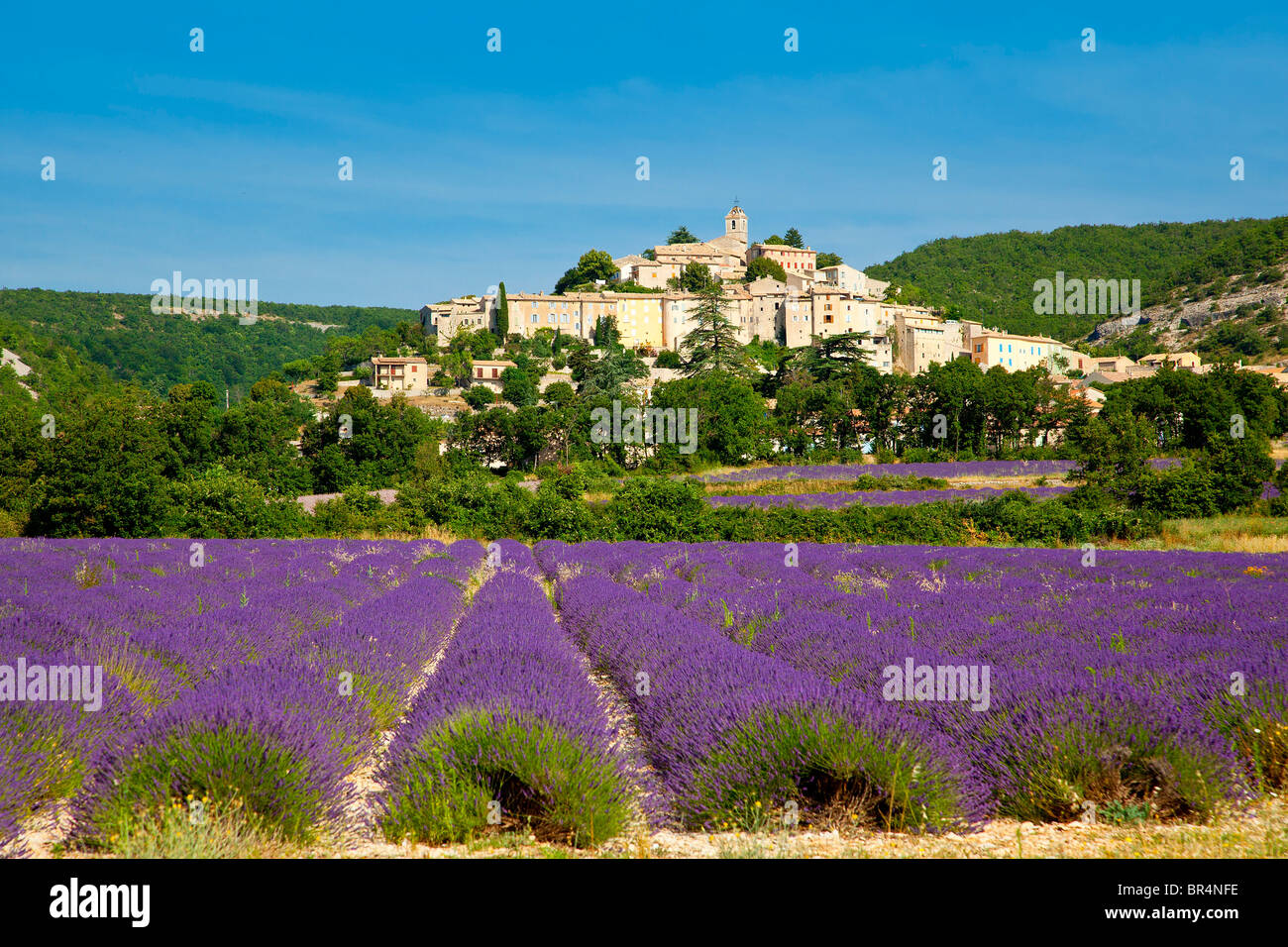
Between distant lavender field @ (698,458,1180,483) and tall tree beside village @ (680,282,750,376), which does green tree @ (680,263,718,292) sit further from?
distant lavender field @ (698,458,1180,483)

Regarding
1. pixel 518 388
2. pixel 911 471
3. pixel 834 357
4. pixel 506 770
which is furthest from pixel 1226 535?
pixel 518 388

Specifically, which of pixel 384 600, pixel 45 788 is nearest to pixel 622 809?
pixel 45 788

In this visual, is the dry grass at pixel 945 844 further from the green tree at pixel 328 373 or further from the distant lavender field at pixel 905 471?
the green tree at pixel 328 373

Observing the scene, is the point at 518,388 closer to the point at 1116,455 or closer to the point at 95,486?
the point at 95,486

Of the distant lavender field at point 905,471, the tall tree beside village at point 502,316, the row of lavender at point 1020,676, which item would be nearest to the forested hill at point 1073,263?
the tall tree beside village at point 502,316

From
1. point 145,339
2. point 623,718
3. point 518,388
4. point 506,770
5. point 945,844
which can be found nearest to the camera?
point 945,844

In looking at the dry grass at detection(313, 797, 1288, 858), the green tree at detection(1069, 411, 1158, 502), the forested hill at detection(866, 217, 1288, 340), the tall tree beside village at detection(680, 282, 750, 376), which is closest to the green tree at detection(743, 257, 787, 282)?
the forested hill at detection(866, 217, 1288, 340)
